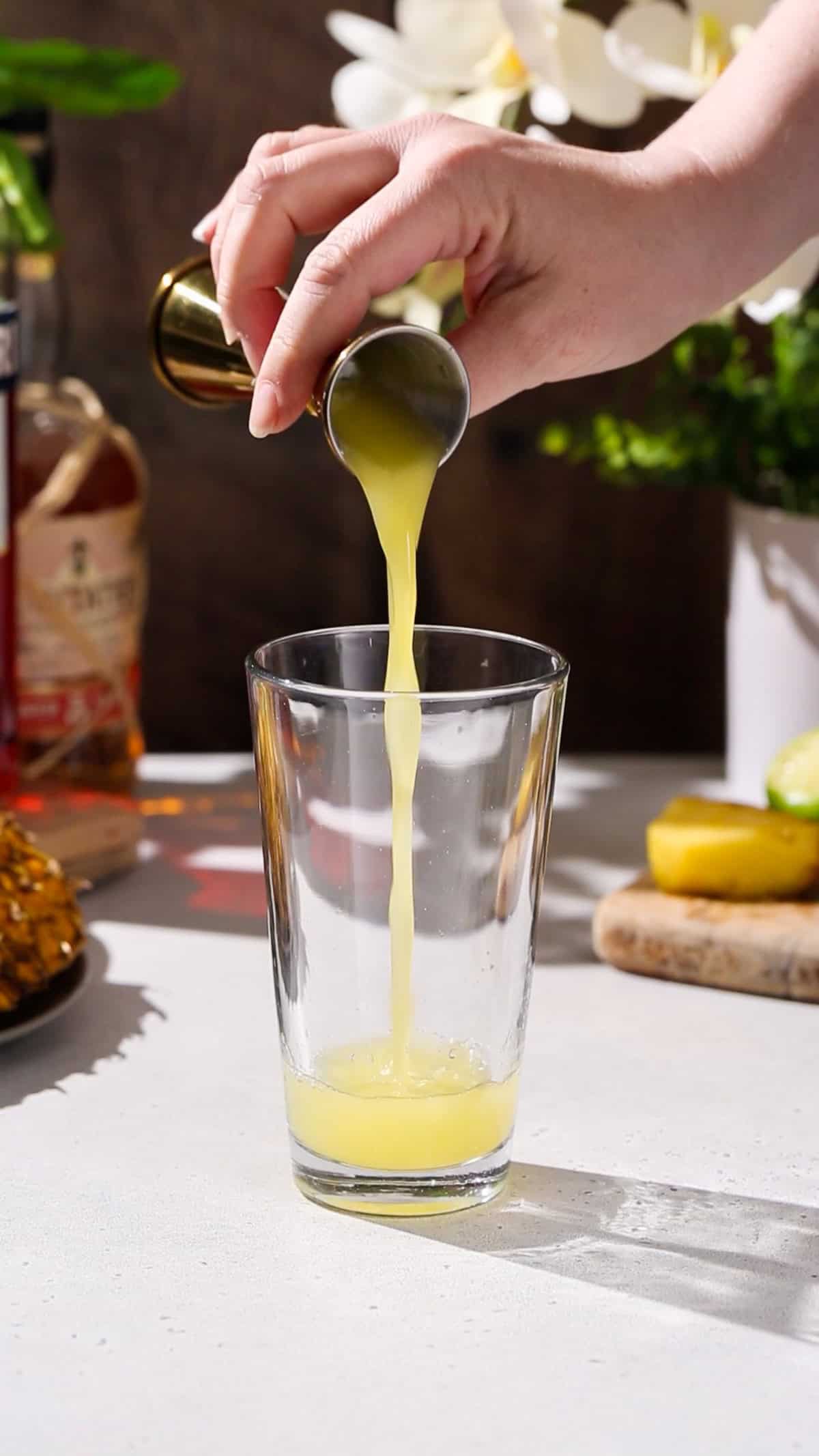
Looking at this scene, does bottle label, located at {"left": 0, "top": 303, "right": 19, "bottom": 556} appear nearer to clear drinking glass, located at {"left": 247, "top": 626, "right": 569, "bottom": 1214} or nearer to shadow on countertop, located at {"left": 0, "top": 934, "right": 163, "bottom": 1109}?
shadow on countertop, located at {"left": 0, "top": 934, "right": 163, "bottom": 1109}

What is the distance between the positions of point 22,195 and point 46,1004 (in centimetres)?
52

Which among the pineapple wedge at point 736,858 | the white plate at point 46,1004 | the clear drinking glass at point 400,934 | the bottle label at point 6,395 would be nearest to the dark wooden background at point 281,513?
the bottle label at point 6,395

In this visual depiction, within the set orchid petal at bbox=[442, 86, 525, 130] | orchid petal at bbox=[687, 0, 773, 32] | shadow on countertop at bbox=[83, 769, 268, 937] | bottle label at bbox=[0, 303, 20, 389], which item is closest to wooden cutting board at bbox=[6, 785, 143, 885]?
shadow on countertop at bbox=[83, 769, 268, 937]

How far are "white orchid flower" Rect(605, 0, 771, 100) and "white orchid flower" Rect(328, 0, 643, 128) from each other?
0.07 ft

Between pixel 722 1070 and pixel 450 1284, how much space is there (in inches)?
9.2

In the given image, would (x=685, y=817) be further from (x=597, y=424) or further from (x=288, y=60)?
(x=288, y=60)

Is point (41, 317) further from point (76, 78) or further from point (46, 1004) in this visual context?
point (46, 1004)

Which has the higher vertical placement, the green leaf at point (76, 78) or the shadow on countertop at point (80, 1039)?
the green leaf at point (76, 78)

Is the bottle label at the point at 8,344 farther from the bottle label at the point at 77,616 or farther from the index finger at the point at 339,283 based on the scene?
the index finger at the point at 339,283

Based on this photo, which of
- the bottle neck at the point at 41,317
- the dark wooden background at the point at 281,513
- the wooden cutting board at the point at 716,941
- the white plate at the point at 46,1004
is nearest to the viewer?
the white plate at the point at 46,1004

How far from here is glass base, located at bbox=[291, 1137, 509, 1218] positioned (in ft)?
2.21

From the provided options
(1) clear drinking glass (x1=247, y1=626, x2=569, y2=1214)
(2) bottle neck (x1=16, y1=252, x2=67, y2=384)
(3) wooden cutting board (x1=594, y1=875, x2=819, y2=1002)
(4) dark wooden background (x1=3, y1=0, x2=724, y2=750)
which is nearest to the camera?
(1) clear drinking glass (x1=247, y1=626, x2=569, y2=1214)

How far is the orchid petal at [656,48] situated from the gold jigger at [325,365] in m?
0.35

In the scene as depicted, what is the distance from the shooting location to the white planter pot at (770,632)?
1.14 meters
